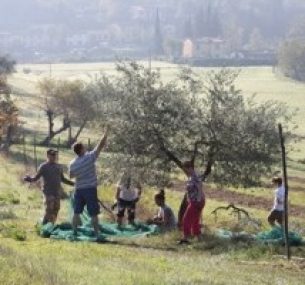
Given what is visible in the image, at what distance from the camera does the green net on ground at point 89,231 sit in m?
13.7

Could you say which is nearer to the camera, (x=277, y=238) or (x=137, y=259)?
(x=137, y=259)

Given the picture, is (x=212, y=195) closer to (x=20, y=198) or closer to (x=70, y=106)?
(x=20, y=198)

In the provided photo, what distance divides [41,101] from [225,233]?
5593 cm

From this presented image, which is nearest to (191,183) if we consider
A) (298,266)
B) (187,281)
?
(298,266)

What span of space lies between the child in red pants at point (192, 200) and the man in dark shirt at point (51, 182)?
7.99ft

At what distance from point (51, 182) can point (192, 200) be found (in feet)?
9.81

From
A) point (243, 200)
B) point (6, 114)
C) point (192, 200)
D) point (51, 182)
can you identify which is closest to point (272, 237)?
point (192, 200)

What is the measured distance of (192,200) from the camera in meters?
14.6

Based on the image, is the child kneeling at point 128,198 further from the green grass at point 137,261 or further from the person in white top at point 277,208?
the person in white top at point 277,208

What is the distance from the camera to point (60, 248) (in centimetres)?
A: 1153

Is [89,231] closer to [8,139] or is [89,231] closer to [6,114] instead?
[6,114]

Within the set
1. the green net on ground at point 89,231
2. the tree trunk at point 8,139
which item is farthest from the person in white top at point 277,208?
the tree trunk at point 8,139

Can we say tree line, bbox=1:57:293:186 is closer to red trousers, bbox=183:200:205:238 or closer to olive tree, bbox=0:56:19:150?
red trousers, bbox=183:200:205:238

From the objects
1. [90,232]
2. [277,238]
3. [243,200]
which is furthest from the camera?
[243,200]
